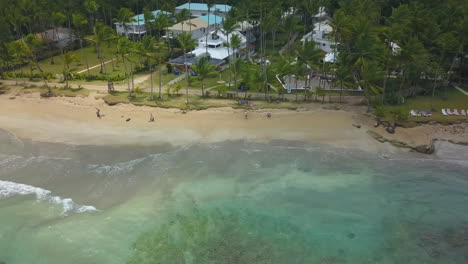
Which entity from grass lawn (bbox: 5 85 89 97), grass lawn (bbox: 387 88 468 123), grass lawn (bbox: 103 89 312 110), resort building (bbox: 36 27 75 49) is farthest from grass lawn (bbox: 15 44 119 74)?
grass lawn (bbox: 387 88 468 123)

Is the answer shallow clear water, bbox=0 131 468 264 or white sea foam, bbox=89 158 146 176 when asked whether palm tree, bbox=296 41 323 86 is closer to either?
shallow clear water, bbox=0 131 468 264

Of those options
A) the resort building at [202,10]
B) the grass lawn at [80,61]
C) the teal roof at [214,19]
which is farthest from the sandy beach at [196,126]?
the resort building at [202,10]

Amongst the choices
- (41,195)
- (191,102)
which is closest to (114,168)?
(41,195)

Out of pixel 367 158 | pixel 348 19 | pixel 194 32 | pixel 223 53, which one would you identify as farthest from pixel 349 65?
pixel 194 32

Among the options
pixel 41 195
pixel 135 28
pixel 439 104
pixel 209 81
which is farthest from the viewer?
pixel 135 28

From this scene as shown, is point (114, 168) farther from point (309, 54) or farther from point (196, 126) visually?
point (309, 54)

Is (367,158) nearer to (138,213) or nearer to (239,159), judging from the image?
(239,159)
